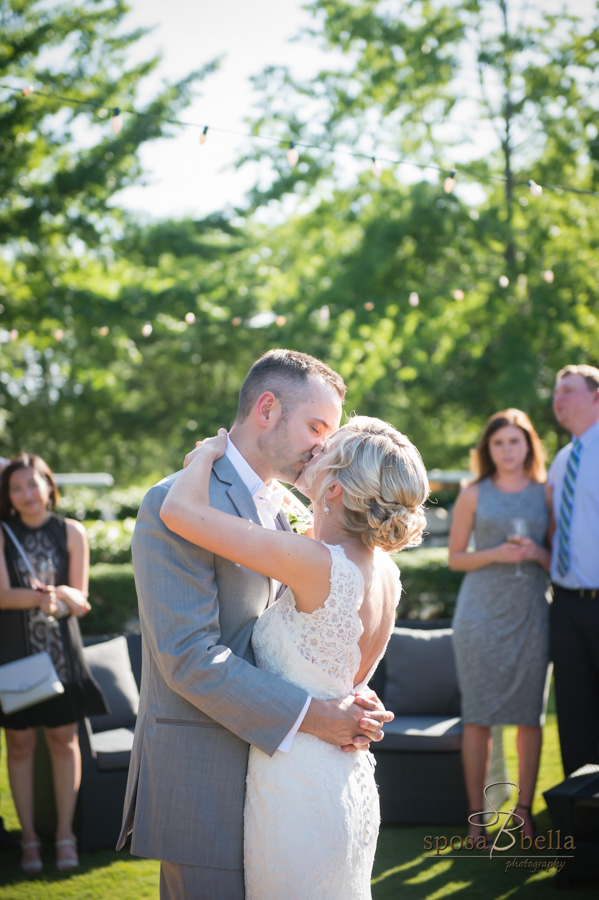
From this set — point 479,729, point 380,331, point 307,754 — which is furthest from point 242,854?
point 380,331

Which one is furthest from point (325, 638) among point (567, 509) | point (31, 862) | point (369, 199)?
point (369, 199)

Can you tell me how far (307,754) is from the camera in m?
2.20

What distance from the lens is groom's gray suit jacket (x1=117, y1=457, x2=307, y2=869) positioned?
2129 millimetres

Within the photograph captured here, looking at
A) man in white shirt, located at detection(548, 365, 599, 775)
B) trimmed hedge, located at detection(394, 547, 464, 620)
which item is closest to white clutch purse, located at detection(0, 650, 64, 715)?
man in white shirt, located at detection(548, 365, 599, 775)

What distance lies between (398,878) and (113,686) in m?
2.05

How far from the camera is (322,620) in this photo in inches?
87.0

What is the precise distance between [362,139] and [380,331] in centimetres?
277

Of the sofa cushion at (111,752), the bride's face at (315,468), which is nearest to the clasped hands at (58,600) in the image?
the sofa cushion at (111,752)

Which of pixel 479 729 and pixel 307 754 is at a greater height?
pixel 307 754

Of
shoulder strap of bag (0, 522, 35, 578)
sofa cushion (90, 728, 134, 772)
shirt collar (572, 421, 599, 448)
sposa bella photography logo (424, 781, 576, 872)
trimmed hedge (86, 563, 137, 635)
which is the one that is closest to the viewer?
sposa bella photography logo (424, 781, 576, 872)

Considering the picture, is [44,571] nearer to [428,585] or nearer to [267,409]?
[267,409]

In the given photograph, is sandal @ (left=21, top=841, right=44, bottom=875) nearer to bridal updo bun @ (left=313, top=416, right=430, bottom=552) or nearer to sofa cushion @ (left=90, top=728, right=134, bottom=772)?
sofa cushion @ (left=90, top=728, right=134, bottom=772)

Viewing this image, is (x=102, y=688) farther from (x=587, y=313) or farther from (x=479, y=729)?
(x=587, y=313)

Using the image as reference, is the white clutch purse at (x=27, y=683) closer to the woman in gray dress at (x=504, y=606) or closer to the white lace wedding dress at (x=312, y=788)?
the woman in gray dress at (x=504, y=606)
